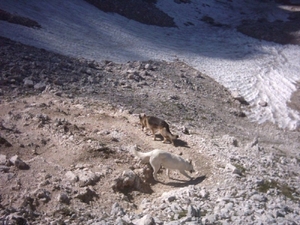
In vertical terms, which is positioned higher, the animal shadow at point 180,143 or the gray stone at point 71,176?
the animal shadow at point 180,143

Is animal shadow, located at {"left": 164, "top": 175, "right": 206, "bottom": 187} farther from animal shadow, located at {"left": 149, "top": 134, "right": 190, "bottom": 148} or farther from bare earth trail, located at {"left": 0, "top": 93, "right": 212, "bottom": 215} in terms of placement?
animal shadow, located at {"left": 149, "top": 134, "right": 190, "bottom": 148}

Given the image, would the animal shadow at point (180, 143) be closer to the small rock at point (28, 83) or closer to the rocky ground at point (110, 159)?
the rocky ground at point (110, 159)

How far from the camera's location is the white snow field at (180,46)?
2066 centimetres

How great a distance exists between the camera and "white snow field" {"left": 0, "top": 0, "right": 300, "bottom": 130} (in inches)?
813

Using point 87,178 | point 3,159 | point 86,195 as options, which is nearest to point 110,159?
point 87,178

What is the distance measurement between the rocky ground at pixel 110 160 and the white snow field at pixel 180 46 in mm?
3652

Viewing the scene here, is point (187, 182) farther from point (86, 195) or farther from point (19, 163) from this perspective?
point (19, 163)

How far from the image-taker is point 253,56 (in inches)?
1167

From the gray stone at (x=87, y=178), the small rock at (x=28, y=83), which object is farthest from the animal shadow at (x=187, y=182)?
the small rock at (x=28, y=83)

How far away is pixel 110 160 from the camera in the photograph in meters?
9.27

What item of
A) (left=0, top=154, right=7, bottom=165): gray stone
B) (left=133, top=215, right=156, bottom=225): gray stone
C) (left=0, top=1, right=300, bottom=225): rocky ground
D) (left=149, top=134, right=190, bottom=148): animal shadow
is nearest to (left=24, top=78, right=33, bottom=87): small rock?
(left=0, top=1, right=300, bottom=225): rocky ground

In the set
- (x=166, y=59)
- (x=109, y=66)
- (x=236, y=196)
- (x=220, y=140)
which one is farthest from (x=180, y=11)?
(x=236, y=196)

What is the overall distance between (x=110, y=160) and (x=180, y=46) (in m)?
20.5

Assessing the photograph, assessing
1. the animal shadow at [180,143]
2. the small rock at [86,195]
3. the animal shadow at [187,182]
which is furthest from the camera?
the animal shadow at [180,143]
